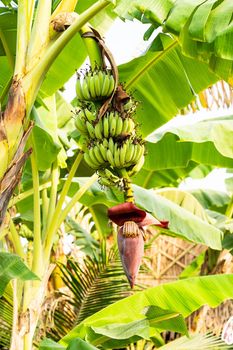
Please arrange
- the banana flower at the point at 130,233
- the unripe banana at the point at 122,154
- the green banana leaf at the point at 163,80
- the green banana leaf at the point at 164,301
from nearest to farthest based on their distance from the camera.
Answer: the banana flower at the point at 130,233 < the unripe banana at the point at 122,154 < the green banana leaf at the point at 164,301 < the green banana leaf at the point at 163,80

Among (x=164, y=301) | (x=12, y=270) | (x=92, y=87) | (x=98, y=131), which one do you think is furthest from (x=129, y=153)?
(x=164, y=301)

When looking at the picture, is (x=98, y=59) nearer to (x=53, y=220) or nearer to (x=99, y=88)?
(x=99, y=88)

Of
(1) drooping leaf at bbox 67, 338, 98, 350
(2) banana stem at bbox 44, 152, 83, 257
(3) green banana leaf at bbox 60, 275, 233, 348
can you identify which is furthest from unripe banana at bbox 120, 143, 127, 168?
(2) banana stem at bbox 44, 152, 83, 257

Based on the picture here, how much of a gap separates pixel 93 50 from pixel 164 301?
112cm

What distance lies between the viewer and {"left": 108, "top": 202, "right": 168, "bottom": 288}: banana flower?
4.47 feet

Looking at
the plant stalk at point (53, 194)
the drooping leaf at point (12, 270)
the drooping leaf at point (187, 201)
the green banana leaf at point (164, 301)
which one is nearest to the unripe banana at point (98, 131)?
the drooping leaf at point (12, 270)

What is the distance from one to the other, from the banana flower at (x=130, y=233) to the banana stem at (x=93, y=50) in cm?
45

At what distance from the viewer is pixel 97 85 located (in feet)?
5.21

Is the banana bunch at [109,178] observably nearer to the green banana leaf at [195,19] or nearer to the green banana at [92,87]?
the green banana at [92,87]

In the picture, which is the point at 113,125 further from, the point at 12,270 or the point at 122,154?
the point at 12,270

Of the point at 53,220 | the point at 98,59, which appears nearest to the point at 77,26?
the point at 98,59

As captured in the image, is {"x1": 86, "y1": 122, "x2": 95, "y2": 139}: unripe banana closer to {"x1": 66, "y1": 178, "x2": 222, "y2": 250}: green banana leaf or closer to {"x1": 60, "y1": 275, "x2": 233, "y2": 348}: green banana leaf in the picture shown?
{"x1": 60, "y1": 275, "x2": 233, "y2": 348}: green banana leaf

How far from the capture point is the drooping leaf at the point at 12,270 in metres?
1.94

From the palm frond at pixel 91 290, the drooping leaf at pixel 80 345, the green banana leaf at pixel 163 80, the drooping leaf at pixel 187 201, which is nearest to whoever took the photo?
the drooping leaf at pixel 80 345
